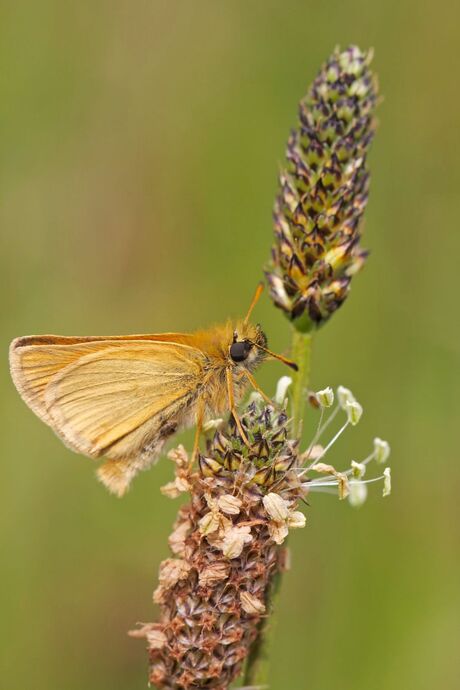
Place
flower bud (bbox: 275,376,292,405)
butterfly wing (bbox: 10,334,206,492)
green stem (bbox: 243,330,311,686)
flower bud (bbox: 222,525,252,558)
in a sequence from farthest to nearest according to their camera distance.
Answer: butterfly wing (bbox: 10,334,206,492)
flower bud (bbox: 275,376,292,405)
green stem (bbox: 243,330,311,686)
flower bud (bbox: 222,525,252,558)

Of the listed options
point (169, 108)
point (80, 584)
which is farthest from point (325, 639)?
point (169, 108)

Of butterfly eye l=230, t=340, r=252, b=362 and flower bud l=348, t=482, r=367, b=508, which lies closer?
flower bud l=348, t=482, r=367, b=508

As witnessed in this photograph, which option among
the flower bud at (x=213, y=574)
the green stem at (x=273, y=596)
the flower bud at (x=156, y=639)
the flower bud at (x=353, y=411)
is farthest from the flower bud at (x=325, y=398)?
the flower bud at (x=156, y=639)

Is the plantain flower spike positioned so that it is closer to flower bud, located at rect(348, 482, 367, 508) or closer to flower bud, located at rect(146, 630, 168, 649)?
flower bud, located at rect(348, 482, 367, 508)

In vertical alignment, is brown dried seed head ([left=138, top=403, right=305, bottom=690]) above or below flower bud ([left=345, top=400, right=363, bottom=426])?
below

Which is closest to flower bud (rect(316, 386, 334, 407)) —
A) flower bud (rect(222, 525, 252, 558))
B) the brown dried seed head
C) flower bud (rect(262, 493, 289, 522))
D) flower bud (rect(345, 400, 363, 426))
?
flower bud (rect(345, 400, 363, 426))

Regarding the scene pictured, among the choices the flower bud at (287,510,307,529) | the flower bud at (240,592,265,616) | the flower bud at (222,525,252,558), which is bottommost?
the flower bud at (240,592,265,616)

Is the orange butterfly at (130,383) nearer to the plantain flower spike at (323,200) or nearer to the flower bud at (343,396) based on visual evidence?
the flower bud at (343,396)
